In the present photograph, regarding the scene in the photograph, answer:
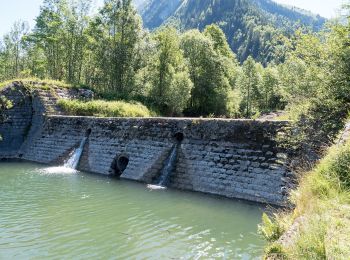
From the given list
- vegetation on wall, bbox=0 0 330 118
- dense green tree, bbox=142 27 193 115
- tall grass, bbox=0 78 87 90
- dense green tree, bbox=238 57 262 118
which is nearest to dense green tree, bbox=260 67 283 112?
dense green tree, bbox=238 57 262 118

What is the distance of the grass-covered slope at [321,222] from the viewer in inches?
136

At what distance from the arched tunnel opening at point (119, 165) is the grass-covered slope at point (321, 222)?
36.2 ft

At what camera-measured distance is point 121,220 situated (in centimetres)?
954

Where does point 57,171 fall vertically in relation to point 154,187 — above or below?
above

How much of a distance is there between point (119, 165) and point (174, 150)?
342cm

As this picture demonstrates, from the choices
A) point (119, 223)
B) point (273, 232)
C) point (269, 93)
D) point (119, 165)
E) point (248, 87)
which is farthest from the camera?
point (269, 93)

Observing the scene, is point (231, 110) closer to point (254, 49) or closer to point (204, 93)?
point (204, 93)

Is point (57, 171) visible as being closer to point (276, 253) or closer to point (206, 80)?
point (276, 253)

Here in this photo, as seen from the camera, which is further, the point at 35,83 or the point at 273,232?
the point at 35,83

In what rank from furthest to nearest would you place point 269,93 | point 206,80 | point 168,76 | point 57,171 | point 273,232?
point 269,93 < point 206,80 < point 168,76 < point 57,171 < point 273,232

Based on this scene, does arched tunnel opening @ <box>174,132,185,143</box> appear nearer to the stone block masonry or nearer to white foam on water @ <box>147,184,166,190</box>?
the stone block masonry

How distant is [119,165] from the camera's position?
16219mm

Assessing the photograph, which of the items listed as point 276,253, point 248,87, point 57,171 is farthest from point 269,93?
point 276,253

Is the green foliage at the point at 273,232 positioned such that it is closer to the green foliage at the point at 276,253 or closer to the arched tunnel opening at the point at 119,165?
the green foliage at the point at 276,253
